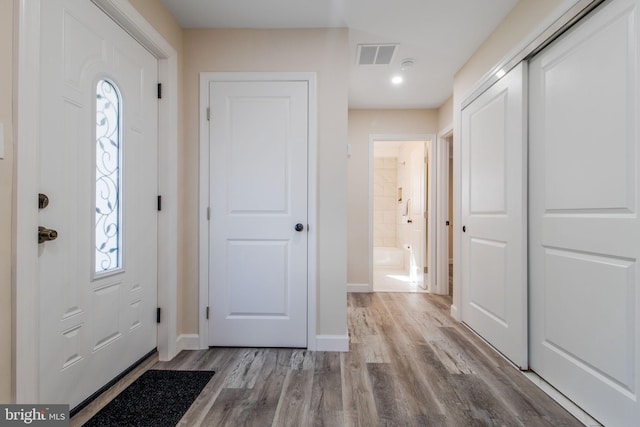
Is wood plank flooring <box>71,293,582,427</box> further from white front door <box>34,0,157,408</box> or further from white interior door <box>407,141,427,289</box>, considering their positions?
white interior door <box>407,141,427,289</box>

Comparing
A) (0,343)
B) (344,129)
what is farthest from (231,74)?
(0,343)

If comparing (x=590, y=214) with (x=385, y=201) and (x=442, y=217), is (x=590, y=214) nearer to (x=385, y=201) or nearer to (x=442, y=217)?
(x=442, y=217)

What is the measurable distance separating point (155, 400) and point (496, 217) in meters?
2.49

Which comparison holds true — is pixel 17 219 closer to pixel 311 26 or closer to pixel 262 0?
pixel 262 0

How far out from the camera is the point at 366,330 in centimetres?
262

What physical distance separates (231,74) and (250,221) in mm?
1115

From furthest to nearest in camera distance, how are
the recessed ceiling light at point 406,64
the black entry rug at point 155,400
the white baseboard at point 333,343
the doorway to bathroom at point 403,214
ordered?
the doorway to bathroom at point 403,214
the recessed ceiling light at point 406,64
the white baseboard at point 333,343
the black entry rug at point 155,400

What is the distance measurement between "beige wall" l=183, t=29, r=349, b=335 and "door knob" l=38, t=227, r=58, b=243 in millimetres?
998

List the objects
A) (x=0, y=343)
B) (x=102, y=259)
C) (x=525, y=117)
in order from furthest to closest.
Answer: (x=525, y=117), (x=102, y=259), (x=0, y=343)

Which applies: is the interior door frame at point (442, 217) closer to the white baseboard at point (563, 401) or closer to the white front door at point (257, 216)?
the white baseboard at point (563, 401)

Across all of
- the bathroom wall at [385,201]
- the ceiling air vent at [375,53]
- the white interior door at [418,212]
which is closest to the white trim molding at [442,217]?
the white interior door at [418,212]

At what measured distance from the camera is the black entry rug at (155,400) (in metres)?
1.42

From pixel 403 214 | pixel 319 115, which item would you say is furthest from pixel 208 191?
pixel 403 214

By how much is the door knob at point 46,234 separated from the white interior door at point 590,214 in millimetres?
2465
